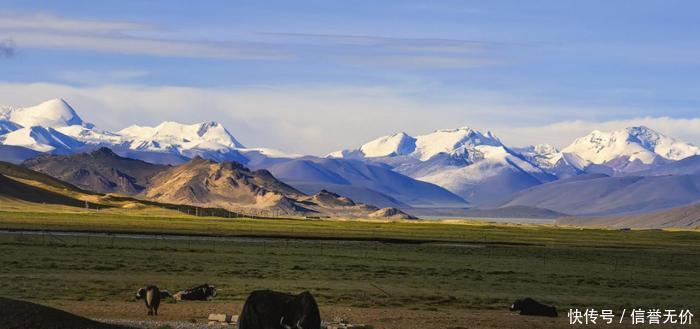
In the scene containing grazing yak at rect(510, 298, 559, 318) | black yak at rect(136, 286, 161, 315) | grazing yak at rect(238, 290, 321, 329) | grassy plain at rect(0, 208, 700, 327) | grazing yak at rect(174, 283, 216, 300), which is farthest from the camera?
grassy plain at rect(0, 208, 700, 327)

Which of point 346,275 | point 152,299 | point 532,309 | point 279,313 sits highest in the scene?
point 279,313

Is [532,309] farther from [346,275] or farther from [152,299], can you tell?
[346,275]

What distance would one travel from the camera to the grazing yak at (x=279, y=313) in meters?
30.9

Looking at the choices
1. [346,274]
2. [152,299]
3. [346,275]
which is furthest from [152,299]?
[346,274]

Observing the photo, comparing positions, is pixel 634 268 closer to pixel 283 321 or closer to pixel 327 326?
pixel 327 326

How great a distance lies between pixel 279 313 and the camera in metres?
31.0

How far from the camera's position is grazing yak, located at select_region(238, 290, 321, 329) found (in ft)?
101

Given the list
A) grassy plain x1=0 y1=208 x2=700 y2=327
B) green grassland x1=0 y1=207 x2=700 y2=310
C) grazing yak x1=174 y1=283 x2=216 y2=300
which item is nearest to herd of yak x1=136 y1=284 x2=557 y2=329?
grassy plain x1=0 y1=208 x2=700 y2=327

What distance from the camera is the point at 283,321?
3097cm

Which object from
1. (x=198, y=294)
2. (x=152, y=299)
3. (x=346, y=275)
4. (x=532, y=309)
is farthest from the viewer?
(x=346, y=275)

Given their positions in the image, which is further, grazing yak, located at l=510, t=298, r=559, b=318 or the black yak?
grazing yak, located at l=510, t=298, r=559, b=318

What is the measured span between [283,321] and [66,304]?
15.9m

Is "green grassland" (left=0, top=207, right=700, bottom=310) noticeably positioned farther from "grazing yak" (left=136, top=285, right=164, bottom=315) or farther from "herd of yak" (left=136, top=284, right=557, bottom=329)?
"herd of yak" (left=136, top=284, right=557, bottom=329)

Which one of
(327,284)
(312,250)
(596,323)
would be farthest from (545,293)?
(312,250)
